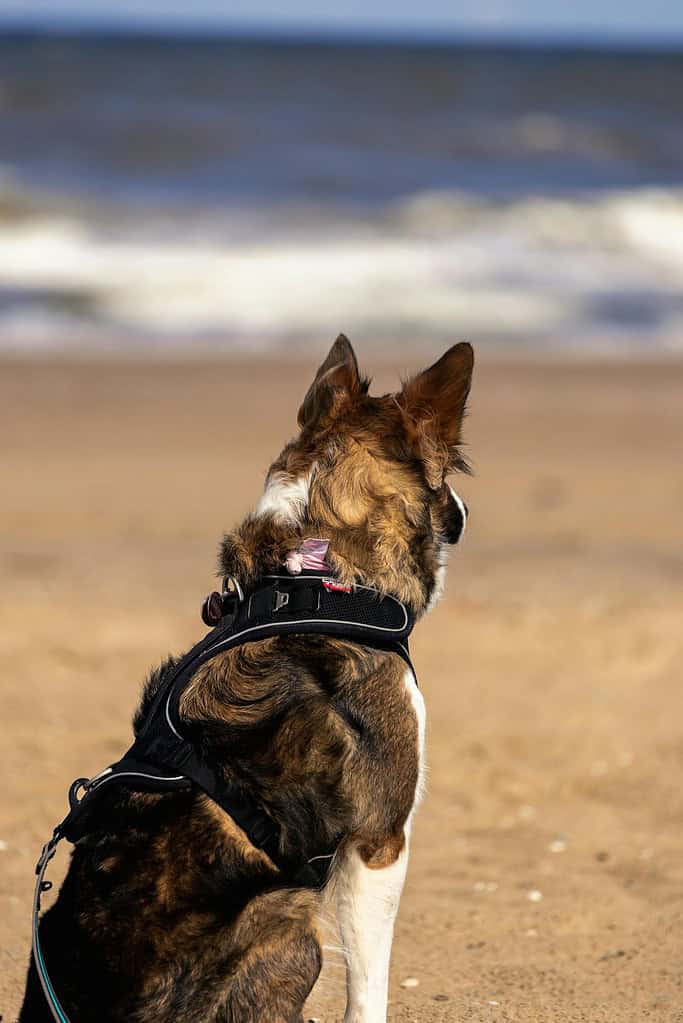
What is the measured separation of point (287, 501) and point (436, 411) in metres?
0.51

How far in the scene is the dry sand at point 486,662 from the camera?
477 cm

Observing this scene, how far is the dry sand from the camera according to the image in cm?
477

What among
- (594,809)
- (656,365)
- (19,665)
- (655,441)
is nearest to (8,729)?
(19,665)

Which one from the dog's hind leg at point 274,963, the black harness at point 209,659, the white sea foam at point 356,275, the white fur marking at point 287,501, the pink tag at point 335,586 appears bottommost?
the dog's hind leg at point 274,963

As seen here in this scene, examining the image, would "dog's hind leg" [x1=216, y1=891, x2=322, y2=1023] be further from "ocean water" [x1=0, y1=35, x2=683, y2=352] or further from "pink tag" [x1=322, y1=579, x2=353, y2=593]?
"ocean water" [x1=0, y1=35, x2=683, y2=352]

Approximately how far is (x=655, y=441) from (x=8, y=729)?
7120 millimetres

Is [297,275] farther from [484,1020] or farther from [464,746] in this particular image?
[484,1020]

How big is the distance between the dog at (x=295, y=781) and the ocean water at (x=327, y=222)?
11.5 metres

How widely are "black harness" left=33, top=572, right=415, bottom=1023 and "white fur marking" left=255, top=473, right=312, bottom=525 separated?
7.4 inches

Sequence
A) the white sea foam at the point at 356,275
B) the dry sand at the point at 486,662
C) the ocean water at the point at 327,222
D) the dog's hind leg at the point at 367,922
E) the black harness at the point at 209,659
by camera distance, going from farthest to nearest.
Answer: the ocean water at the point at 327,222
the white sea foam at the point at 356,275
the dry sand at the point at 486,662
the dog's hind leg at the point at 367,922
the black harness at the point at 209,659

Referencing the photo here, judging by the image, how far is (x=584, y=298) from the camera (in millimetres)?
18094

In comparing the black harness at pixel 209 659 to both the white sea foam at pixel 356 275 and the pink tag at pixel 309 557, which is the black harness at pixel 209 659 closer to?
the pink tag at pixel 309 557

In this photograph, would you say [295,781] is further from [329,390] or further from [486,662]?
[486,662]

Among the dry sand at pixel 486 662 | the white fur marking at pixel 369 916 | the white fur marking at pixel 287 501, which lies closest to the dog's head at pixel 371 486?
the white fur marking at pixel 287 501
